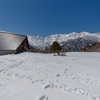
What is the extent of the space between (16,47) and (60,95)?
19317mm

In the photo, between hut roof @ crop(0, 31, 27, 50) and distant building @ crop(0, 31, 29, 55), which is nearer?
distant building @ crop(0, 31, 29, 55)

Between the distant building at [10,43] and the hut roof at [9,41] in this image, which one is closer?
the distant building at [10,43]

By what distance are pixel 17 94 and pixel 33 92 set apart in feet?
1.85

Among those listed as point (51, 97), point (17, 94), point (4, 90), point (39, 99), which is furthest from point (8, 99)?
point (51, 97)

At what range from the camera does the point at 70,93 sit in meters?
2.14

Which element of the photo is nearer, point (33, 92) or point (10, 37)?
point (33, 92)

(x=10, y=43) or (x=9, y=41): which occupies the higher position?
(x=9, y=41)

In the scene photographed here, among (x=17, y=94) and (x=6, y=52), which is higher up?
(x=6, y=52)

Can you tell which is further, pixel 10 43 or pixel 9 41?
pixel 9 41

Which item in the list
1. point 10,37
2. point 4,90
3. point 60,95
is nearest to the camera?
point 60,95

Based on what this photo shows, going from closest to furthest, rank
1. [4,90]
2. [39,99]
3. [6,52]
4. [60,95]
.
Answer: [39,99] < [60,95] < [4,90] < [6,52]

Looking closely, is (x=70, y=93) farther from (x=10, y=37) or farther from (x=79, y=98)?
(x=10, y=37)

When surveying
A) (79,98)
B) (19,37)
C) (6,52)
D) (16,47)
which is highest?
(19,37)

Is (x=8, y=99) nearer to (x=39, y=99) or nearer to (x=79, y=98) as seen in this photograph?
(x=39, y=99)
